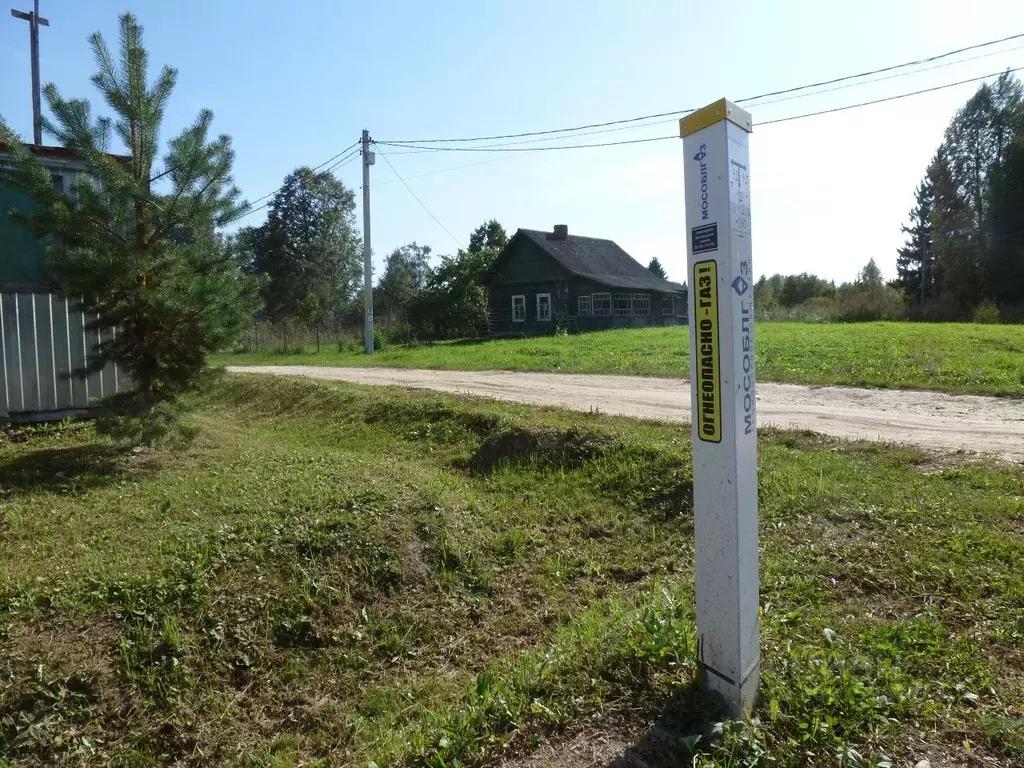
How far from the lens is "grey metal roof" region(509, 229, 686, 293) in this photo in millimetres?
34438

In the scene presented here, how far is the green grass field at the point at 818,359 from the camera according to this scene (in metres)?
12.0

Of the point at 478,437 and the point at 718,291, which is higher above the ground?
the point at 718,291

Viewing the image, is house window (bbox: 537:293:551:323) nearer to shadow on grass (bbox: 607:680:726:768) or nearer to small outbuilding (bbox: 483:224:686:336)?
small outbuilding (bbox: 483:224:686:336)

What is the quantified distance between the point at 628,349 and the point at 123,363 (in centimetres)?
1474

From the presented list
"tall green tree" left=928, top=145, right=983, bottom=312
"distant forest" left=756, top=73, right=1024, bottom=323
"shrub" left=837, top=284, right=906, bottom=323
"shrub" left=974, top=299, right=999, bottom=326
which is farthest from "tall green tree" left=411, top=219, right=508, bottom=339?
"tall green tree" left=928, top=145, right=983, bottom=312

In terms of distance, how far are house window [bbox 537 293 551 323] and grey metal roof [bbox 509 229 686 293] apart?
6.35ft

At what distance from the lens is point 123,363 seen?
23.7 feet

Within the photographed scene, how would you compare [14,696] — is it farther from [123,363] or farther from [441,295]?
[441,295]

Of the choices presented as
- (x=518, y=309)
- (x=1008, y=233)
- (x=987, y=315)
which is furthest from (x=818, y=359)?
(x=1008, y=233)

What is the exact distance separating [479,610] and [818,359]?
1247cm

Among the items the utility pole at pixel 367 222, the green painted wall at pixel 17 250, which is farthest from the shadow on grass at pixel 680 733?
the utility pole at pixel 367 222

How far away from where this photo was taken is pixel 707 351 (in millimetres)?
2854

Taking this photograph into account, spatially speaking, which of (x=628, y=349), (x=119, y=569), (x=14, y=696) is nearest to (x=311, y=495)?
(x=119, y=569)

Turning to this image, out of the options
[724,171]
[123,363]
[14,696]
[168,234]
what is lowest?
[14,696]
